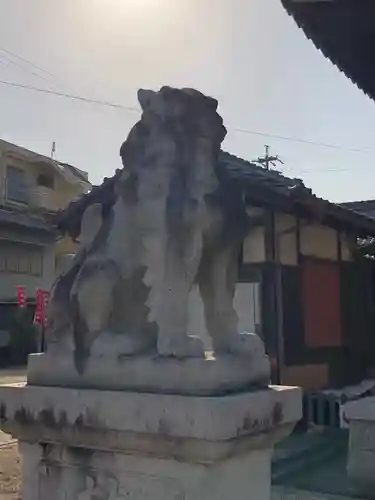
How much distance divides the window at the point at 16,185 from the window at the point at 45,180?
132 centimetres

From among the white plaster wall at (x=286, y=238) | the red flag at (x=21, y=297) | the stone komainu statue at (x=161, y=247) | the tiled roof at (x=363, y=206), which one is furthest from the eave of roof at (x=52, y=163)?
the stone komainu statue at (x=161, y=247)

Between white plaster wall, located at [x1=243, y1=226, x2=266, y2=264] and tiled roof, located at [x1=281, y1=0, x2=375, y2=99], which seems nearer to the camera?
tiled roof, located at [x1=281, y1=0, x2=375, y2=99]

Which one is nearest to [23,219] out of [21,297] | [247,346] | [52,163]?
[21,297]

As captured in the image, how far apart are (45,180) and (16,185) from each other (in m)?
2.37

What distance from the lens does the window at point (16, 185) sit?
26.8 meters

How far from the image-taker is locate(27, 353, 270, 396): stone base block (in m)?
2.10

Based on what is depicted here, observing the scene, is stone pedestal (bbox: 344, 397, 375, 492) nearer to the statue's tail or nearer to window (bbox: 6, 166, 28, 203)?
the statue's tail

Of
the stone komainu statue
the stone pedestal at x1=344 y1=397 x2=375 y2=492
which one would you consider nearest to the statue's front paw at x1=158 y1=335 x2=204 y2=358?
the stone komainu statue

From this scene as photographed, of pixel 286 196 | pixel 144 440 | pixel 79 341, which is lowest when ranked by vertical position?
pixel 144 440

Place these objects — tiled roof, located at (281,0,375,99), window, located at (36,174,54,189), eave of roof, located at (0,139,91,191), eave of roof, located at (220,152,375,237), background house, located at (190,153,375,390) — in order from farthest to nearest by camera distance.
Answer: window, located at (36,174,54,189) → eave of roof, located at (0,139,91,191) → background house, located at (190,153,375,390) → eave of roof, located at (220,152,375,237) → tiled roof, located at (281,0,375,99)

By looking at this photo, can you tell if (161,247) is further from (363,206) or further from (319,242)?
(363,206)

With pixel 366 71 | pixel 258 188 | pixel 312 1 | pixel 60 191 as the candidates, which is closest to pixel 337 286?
pixel 258 188

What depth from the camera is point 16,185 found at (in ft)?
89.6

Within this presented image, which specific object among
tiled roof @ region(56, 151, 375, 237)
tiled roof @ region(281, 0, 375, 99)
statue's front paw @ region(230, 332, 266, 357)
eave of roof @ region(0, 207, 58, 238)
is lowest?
statue's front paw @ region(230, 332, 266, 357)
